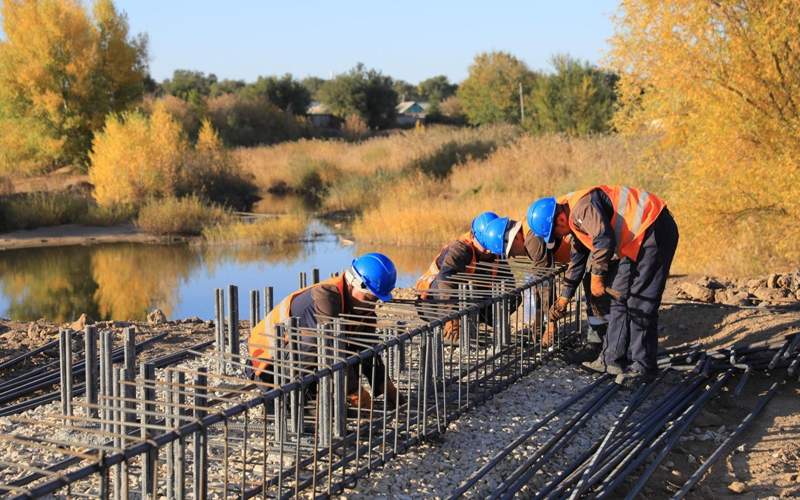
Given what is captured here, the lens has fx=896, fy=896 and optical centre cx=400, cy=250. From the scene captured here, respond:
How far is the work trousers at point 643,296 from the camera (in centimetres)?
706

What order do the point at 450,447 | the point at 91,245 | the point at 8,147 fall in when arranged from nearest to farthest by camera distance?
the point at 450,447 < the point at 91,245 < the point at 8,147

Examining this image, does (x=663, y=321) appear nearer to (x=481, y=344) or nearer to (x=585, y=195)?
(x=481, y=344)

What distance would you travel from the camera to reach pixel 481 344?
8.56 metres

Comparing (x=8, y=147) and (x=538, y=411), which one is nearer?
(x=538, y=411)

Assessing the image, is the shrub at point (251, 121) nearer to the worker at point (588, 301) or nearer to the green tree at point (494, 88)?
the green tree at point (494, 88)

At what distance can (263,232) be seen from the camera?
2247 centimetres

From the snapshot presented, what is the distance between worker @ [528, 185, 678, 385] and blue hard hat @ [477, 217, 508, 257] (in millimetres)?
1121

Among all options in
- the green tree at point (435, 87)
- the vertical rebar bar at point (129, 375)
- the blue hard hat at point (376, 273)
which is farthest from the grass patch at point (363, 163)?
the green tree at point (435, 87)

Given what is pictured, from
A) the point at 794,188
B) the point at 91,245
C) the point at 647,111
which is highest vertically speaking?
the point at 647,111

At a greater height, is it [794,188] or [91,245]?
[794,188]

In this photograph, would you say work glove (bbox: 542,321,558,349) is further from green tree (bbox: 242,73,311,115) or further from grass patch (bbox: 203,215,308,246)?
green tree (bbox: 242,73,311,115)

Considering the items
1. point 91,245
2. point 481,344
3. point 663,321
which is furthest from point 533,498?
point 91,245

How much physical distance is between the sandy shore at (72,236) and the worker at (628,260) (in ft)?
61.6

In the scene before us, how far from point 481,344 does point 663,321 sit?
2281 millimetres
